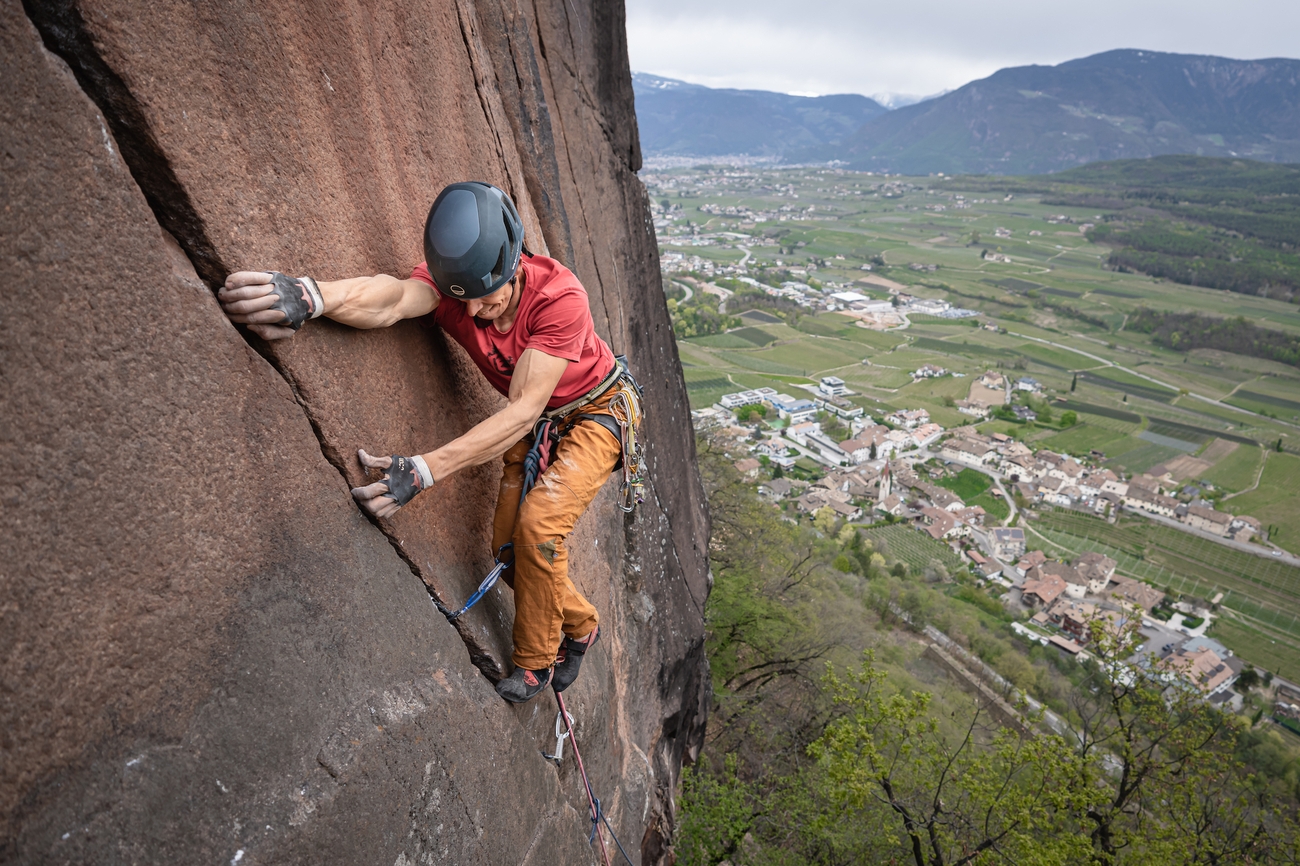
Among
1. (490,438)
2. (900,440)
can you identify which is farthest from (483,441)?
(900,440)

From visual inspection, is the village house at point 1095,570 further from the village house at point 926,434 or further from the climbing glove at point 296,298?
the climbing glove at point 296,298

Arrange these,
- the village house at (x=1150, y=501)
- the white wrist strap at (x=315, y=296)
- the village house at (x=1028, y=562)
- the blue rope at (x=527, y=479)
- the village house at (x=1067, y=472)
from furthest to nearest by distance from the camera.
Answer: the village house at (x=1067, y=472)
the village house at (x=1150, y=501)
the village house at (x=1028, y=562)
the blue rope at (x=527, y=479)
the white wrist strap at (x=315, y=296)

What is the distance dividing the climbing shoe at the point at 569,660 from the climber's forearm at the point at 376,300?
94.2 inches

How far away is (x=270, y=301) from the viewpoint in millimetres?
2627

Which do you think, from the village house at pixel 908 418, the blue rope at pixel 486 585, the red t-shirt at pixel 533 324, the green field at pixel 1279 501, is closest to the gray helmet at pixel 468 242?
the red t-shirt at pixel 533 324

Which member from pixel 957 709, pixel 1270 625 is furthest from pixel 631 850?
pixel 1270 625

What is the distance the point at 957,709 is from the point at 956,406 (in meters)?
53.8

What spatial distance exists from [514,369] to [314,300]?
3.64 feet

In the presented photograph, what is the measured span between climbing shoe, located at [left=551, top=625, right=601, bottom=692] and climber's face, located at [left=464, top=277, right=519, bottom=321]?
7.36 ft

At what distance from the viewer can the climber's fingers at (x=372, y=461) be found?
10.3ft

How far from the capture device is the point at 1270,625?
42844 millimetres

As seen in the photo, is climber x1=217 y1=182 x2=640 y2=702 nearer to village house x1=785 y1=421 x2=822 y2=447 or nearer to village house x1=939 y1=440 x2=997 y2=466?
village house x1=785 y1=421 x2=822 y2=447

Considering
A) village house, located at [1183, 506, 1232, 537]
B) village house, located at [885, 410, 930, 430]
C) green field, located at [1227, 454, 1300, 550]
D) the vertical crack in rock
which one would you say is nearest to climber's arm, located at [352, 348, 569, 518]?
the vertical crack in rock

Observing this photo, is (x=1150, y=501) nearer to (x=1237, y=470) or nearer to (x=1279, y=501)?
(x=1279, y=501)
